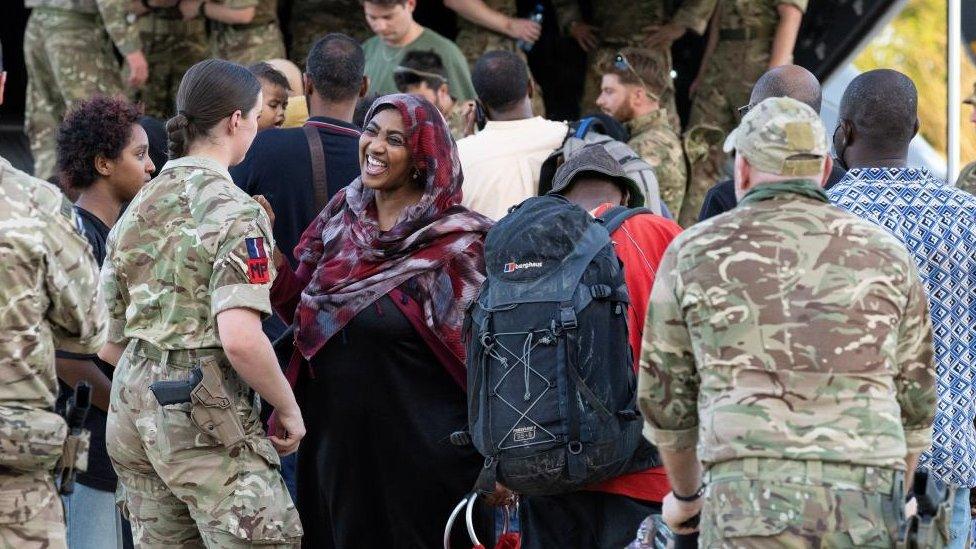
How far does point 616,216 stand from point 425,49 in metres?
2.90

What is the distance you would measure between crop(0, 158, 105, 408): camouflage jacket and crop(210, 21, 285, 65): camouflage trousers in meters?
4.43

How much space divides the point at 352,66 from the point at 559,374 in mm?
2020

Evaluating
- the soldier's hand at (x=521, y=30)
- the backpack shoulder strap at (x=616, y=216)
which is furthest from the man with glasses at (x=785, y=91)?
the soldier's hand at (x=521, y=30)

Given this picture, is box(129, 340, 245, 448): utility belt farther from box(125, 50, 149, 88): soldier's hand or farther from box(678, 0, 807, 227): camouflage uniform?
box(678, 0, 807, 227): camouflage uniform

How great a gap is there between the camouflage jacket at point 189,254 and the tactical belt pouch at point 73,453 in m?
0.42

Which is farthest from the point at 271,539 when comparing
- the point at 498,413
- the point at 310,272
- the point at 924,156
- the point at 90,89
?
the point at 924,156

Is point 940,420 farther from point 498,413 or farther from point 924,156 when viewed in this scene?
point 924,156

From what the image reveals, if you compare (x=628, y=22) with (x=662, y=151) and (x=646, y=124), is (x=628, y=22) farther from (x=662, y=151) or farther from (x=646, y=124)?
(x=662, y=151)

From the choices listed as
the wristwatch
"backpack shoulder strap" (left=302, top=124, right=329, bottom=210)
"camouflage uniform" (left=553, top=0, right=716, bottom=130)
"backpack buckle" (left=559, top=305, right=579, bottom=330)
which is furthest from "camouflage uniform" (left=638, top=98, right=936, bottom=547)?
"camouflage uniform" (left=553, top=0, right=716, bottom=130)

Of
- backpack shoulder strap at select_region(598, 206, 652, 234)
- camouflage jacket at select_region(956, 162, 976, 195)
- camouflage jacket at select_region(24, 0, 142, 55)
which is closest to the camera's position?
backpack shoulder strap at select_region(598, 206, 652, 234)

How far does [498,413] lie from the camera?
11.9 feet

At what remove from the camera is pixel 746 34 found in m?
8.07

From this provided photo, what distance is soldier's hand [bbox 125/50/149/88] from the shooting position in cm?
767

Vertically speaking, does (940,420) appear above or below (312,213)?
below
